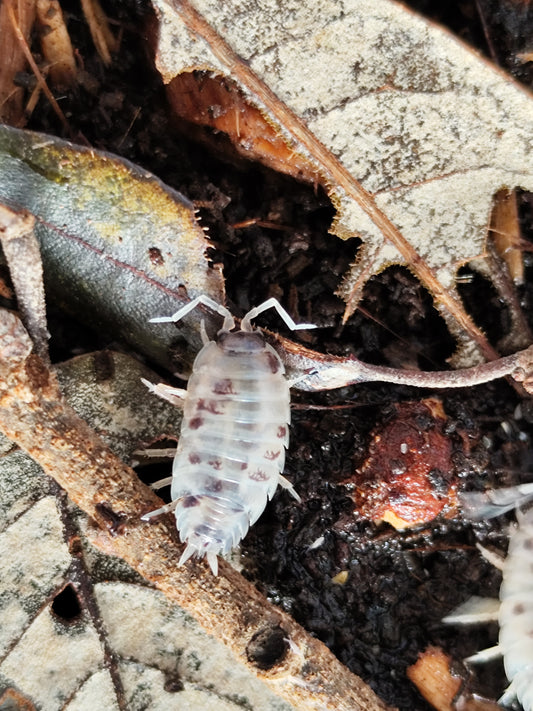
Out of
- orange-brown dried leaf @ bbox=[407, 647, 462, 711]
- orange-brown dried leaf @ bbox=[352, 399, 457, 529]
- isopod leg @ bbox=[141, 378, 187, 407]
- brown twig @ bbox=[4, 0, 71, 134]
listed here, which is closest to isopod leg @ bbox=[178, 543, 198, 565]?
isopod leg @ bbox=[141, 378, 187, 407]

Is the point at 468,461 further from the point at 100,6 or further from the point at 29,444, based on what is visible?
the point at 100,6

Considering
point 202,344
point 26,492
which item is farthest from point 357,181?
point 26,492

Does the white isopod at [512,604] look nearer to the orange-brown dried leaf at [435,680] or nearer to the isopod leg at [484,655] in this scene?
the isopod leg at [484,655]

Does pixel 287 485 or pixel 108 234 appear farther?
pixel 287 485

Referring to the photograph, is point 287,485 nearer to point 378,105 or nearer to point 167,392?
point 167,392

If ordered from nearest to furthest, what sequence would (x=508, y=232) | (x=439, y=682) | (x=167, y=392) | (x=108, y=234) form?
(x=108, y=234) < (x=167, y=392) < (x=508, y=232) < (x=439, y=682)

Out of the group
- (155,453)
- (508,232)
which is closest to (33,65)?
(155,453)
